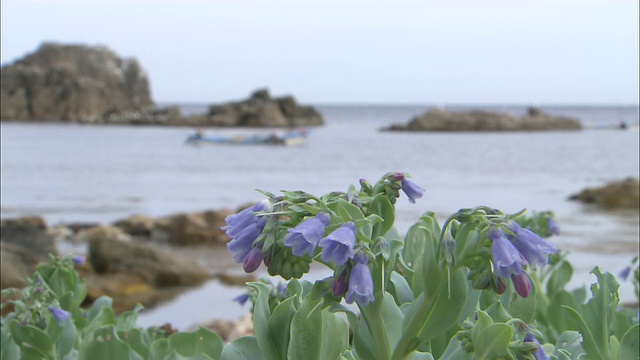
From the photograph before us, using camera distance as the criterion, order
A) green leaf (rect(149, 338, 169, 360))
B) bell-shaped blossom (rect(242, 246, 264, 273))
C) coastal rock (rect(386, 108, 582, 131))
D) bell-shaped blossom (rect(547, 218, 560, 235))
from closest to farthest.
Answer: bell-shaped blossom (rect(242, 246, 264, 273))
green leaf (rect(149, 338, 169, 360))
bell-shaped blossom (rect(547, 218, 560, 235))
coastal rock (rect(386, 108, 582, 131))

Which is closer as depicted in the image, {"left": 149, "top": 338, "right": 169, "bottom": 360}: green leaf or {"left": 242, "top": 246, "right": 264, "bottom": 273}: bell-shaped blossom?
{"left": 242, "top": 246, "right": 264, "bottom": 273}: bell-shaped blossom

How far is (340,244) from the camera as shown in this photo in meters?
0.97

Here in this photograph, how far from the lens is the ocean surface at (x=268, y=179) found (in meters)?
8.78

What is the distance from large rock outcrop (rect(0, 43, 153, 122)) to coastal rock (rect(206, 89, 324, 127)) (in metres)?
4.66

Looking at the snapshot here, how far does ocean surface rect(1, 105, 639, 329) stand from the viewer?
28.8 feet

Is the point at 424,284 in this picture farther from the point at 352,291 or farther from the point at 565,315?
the point at 565,315

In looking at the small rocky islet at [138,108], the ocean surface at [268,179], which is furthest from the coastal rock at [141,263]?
the small rocky islet at [138,108]

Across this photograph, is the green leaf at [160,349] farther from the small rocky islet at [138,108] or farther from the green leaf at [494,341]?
the small rocky islet at [138,108]

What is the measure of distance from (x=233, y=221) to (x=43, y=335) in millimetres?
997

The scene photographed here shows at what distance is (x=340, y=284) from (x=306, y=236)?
0.07m

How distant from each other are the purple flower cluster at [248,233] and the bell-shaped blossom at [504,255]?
10.5 inches

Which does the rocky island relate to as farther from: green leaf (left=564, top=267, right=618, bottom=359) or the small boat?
green leaf (left=564, top=267, right=618, bottom=359)

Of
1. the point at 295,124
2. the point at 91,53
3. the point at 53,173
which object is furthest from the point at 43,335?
the point at 295,124

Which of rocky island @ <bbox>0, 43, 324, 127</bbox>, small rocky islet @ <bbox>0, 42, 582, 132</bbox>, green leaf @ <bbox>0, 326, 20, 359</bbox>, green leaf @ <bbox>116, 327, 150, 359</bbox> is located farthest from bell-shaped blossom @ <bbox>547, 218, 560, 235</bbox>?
small rocky islet @ <bbox>0, 42, 582, 132</bbox>
